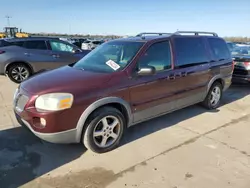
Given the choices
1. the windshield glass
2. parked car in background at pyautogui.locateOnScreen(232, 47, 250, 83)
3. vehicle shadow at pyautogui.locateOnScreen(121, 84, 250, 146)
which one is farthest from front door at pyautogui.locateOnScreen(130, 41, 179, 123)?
the windshield glass

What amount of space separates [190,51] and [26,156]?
3.46 metres

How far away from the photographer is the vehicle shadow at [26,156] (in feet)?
9.49

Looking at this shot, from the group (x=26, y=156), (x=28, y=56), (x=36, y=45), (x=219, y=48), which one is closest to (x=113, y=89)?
(x=26, y=156)

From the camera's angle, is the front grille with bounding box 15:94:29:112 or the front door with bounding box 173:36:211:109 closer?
the front grille with bounding box 15:94:29:112

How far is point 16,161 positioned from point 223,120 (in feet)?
12.8

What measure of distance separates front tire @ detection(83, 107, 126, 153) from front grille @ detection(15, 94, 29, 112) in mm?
899

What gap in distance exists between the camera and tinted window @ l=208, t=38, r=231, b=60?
17.4ft

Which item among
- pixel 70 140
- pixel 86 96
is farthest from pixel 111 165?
pixel 86 96

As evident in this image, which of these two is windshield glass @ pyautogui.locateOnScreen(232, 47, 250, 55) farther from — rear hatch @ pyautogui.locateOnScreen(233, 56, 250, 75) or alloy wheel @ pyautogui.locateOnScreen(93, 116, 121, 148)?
alloy wheel @ pyautogui.locateOnScreen(93, 116, 121, 148)

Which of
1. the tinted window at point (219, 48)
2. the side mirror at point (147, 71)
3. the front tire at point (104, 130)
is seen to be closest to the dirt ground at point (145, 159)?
the front tire at point (104, 130)

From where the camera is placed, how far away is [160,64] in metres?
4.06

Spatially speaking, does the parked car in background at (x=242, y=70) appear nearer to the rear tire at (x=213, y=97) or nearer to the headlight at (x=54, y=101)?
the rear tire at (x=213, y=97)

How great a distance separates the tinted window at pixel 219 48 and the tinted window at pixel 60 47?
551 cm

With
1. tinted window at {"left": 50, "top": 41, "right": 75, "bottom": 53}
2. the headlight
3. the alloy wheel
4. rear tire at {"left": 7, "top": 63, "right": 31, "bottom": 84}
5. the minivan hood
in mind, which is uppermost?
tinted window at {"left": 50, "top": 41, "right": 75, "bottom": 53}
